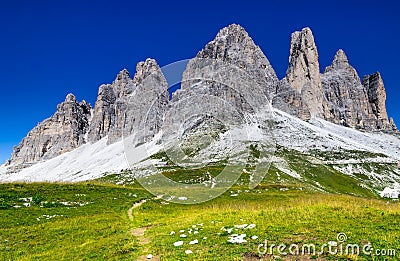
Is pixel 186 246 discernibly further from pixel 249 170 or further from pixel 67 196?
pixel 249 170

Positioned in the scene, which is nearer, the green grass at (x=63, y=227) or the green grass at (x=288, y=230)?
the green grass at (x=288, y=230)

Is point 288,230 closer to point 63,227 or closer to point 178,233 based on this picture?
point 178,233

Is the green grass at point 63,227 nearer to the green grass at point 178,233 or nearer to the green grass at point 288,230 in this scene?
the green grass at point 178,233

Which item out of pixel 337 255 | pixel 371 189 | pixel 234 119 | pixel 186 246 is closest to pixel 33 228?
pixel 186 246

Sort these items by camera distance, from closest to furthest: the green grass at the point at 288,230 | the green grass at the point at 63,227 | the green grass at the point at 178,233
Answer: the green grass at the point at 288,230, the green grass at the point at 178,233, the green grass at the point at 63,227

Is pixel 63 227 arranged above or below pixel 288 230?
below

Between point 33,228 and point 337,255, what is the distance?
75.2ft

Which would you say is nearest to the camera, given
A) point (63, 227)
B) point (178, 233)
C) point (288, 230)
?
point (288, 230)

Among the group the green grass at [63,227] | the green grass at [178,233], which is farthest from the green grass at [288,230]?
the green grass at [63,227]

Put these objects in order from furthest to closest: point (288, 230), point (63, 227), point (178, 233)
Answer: point (63, 227) → point (178, 233) → point (288, 230)

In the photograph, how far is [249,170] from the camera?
134 meters

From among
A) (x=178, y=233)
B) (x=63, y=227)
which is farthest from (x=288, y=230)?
(x=63, y=227)

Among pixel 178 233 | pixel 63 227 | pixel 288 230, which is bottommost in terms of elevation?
pixel 63 227

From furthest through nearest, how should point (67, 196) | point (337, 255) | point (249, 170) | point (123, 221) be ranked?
point (249, 170)
point (67, 196)
point (123, 221)
point (337, 255)
